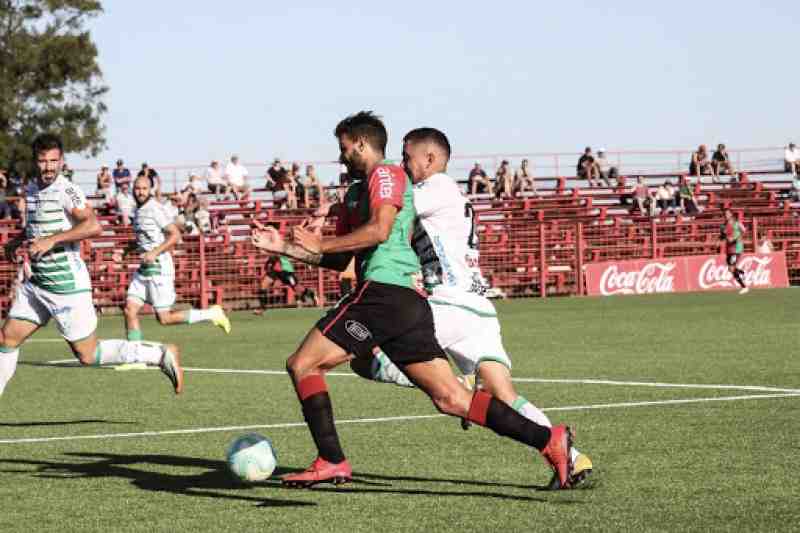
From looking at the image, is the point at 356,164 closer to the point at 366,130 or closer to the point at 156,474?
the point at 366,130

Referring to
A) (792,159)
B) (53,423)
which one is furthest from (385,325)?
(792,159)

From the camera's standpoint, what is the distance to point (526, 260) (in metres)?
40.4

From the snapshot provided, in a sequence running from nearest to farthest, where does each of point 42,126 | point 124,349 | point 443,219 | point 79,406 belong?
point 443,219
point 124,349
point 79,406
point 42,126

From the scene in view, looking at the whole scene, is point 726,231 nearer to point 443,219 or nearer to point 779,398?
point 779,398

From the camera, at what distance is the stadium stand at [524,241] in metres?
36.4

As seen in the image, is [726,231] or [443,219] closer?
[443,219]

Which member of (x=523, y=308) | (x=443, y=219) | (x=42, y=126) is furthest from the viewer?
(x=42, y=126)

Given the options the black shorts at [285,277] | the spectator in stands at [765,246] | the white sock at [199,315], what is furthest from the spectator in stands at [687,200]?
the white sock at [199,315]

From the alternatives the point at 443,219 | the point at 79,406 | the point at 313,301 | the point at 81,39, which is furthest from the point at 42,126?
the point at 443,219

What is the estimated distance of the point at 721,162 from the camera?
51094 mm

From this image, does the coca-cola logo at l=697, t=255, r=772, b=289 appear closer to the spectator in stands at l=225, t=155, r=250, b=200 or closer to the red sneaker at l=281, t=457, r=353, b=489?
the spectator in stands at l=225, t=155, r=250, b=200

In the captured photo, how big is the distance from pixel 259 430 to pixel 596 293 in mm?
29743

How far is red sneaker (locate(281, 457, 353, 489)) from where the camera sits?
25.4 ft

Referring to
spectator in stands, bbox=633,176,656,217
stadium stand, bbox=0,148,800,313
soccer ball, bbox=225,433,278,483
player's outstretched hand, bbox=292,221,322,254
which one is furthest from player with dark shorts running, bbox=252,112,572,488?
spectator in stands, bbox=633,176,656,217
